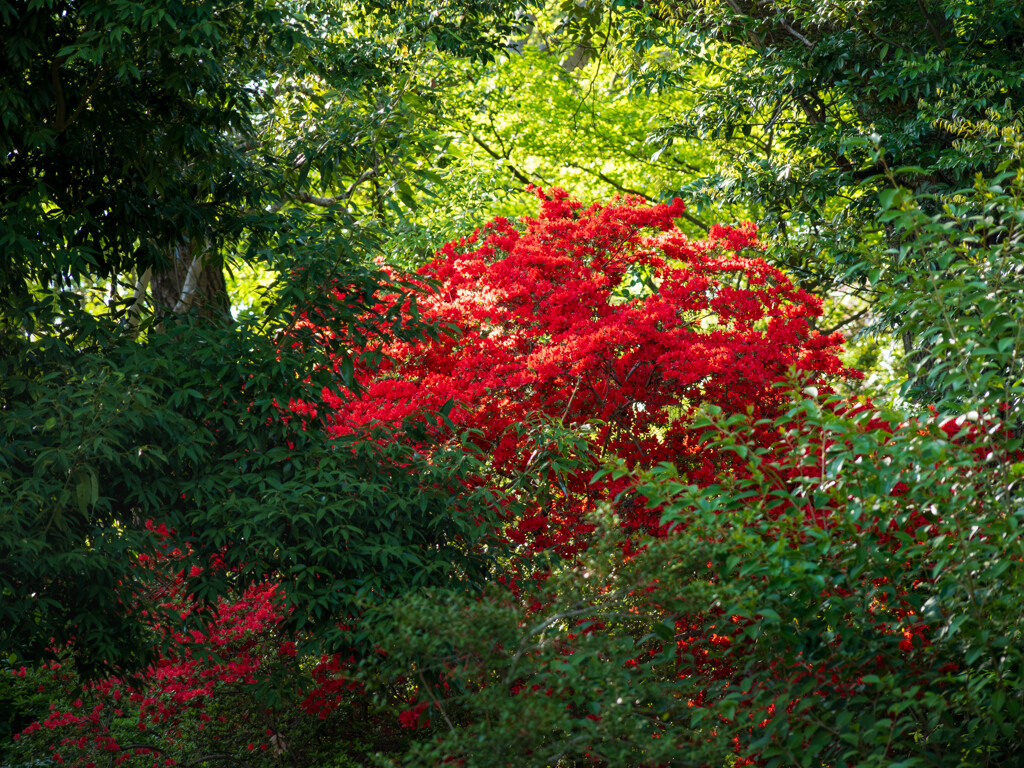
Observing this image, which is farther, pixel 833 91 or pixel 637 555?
pixel 833 91

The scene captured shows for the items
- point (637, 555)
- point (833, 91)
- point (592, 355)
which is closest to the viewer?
point (637, 555)

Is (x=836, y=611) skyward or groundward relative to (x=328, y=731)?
groundward

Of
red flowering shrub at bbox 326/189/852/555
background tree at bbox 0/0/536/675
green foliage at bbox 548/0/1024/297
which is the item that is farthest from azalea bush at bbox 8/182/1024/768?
green foliage at bbox 548/0/1024/297

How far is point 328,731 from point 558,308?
3.12 meters

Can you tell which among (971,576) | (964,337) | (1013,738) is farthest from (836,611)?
(964,337)

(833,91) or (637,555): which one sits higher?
(833,91)

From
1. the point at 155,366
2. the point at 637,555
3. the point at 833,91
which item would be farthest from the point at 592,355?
the point at 833,91

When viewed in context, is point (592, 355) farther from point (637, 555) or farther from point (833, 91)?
point (833, 91)

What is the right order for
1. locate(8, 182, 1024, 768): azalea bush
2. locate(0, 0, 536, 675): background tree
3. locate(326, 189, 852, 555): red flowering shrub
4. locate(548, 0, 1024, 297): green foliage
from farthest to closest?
1. locate(548, 0, 1024, 297): green foliage
2. locate(326, 189, 852, 555): red flowering shrub
3. locate(0, 0, 536, 675): background tree
4. locate(8, 182, 1024, 768): azalea bush

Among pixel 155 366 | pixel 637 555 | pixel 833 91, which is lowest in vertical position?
pixel 637 555

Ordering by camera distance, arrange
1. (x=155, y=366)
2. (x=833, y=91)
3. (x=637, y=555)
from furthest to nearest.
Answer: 1. (x=833, y=91)
2. (x=155, y=366)
3. (x=637, y=555)

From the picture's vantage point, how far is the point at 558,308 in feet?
17.9

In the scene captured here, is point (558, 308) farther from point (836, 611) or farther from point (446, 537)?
point (836, 611)

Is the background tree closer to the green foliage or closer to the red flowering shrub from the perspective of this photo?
the red flowering shrub
